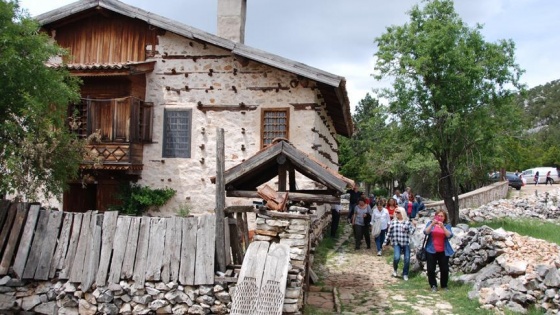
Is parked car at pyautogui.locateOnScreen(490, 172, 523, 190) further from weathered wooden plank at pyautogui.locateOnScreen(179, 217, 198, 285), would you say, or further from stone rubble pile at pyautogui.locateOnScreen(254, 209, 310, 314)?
weathered wooden plank at pyautogui.locateOnScreen(179, 217, 198, 285)

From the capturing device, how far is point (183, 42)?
14141 mm

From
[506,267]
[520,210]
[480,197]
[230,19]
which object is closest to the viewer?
[506,267]

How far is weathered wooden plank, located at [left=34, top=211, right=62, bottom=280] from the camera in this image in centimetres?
727

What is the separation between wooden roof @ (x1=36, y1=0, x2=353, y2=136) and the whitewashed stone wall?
508 millimetres

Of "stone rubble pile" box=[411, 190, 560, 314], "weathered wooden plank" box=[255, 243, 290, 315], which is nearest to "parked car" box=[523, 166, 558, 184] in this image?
"stone rubble pile" box=[411, 190, 560, 314]

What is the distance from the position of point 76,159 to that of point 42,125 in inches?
43.8

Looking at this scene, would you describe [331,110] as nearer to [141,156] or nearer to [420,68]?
[420,68]

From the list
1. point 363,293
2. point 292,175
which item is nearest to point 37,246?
point 292,175

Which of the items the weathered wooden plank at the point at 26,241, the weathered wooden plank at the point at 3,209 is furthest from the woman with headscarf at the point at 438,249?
the weathered wooden plank at the point at 3,209

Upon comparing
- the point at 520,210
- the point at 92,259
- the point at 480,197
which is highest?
the point at 480,197

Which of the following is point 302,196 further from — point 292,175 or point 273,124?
point 273,124

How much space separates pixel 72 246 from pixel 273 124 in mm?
7256

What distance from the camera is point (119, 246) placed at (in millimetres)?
7195

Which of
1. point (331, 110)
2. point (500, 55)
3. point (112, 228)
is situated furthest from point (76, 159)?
point (500, 55)
